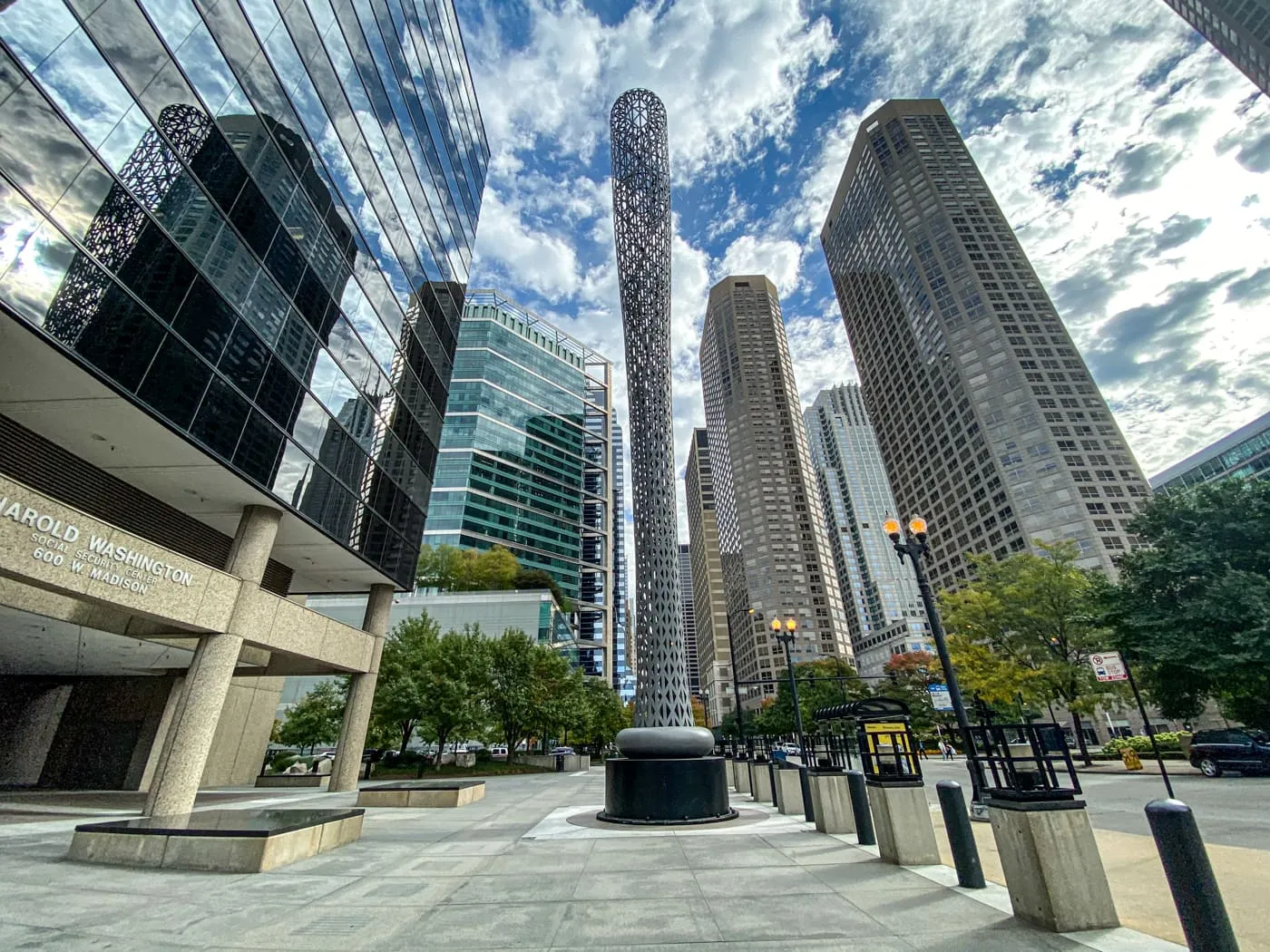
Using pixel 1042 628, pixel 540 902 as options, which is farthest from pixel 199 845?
pixel 1042 628

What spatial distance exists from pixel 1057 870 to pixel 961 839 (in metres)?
1.53

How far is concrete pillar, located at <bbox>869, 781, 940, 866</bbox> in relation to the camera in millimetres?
6938

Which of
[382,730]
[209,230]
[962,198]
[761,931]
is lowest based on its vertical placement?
[761,931]

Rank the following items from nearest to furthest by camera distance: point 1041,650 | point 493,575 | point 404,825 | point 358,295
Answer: point 404,825 → point 358,295 → point 1041,650 → point 493,575

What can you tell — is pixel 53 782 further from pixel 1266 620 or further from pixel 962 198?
pixel 962 198

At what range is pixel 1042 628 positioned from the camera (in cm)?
3212

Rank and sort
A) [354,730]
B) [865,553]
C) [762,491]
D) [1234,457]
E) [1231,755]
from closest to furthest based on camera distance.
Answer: [1231,755]
[354,730]
[1234,457]
[762,491]
[865,553]

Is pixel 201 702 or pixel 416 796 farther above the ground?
pixel 201 702

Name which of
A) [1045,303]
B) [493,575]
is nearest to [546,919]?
[493,575]

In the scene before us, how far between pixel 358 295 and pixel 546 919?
2360 cm

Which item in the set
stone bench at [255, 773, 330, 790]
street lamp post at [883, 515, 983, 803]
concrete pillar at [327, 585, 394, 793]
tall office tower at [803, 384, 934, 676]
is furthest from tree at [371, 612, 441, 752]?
tall office tower at [803, 384, 934, 676]

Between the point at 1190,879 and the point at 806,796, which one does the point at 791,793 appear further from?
the point at 1190,879

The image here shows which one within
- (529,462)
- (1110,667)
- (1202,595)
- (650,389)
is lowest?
(1110,667)

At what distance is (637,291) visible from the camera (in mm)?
17734
